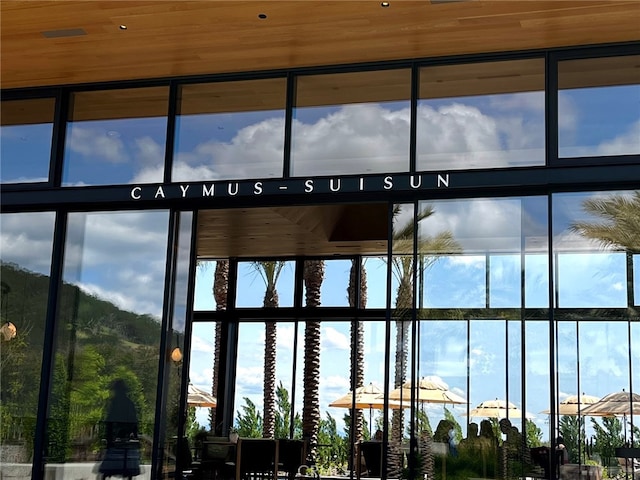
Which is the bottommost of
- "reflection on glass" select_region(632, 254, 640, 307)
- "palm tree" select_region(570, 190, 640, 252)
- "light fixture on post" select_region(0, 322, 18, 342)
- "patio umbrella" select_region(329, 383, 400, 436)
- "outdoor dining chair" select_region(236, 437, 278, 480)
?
"outdoor dining chair" select_region(236, 437, 278, 480)

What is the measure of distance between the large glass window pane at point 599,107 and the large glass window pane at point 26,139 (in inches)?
204

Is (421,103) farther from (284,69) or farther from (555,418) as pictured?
(555,418)

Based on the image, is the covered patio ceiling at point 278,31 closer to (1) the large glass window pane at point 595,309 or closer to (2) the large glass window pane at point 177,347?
(1) the large glass window pane at point 595,309

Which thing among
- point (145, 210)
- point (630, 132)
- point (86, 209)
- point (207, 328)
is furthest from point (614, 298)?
point (207, 328)

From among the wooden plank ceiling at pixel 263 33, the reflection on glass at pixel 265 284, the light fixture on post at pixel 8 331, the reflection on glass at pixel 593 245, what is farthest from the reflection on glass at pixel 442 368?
the reflection on glass at pixel 265 284

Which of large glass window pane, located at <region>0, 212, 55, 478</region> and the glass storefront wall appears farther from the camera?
large glass window pane, located at <region>0, 212, 55, 478</region>

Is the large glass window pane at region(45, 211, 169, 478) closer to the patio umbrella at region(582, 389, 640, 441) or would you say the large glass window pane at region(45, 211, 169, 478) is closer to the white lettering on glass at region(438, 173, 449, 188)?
the white lettering on glass at region(438, 173, 449, 188)

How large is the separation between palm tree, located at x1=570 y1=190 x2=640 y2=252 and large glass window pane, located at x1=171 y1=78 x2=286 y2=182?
9.36 feet

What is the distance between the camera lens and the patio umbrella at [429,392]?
7480mm

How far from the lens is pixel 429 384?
7.57m

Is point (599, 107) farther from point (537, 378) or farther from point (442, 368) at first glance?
point (442, 368)

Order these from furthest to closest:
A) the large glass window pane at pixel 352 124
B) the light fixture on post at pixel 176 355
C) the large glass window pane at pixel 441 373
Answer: the light fixture on post at pixel 176 355 < the large glass window pane at pixel 352 124 < the large glass window pane at pixel 441 373

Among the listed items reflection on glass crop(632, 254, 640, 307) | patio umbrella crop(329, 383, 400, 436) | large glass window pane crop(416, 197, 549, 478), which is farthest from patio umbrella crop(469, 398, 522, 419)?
patio umbrella crop(329, 383, 400, 436)

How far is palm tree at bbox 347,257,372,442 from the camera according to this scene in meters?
16.4
